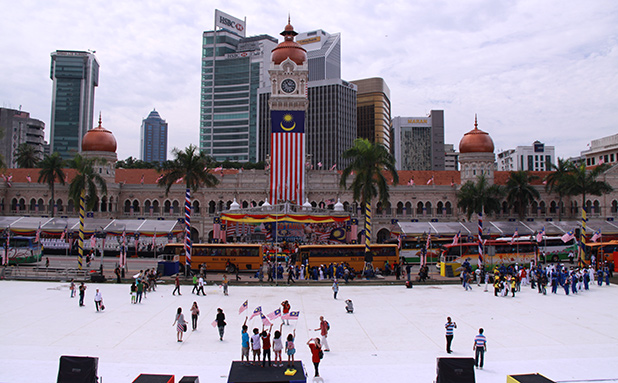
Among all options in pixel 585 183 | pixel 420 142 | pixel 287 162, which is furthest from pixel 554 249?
pixel 420 142

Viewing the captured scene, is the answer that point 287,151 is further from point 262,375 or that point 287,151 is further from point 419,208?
point 262,375

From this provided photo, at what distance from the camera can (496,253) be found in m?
39.1

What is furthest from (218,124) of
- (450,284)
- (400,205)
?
(450,284)

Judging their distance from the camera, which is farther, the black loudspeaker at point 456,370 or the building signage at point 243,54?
the building signage at point 243,54

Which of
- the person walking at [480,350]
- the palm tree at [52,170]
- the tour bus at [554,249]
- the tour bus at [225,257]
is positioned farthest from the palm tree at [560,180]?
the palm tree at [52,170]

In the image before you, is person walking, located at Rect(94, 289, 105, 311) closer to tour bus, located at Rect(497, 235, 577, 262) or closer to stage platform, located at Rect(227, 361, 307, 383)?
stage platform, located at Rect(227, 361, 307, 383)

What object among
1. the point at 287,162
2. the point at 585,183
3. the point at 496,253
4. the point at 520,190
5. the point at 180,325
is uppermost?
the point at 287,162

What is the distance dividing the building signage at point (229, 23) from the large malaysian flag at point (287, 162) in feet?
374

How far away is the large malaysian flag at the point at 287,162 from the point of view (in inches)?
2335

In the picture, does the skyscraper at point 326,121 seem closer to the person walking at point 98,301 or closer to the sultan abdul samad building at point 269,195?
the sultan abdul samad building at point 269,195

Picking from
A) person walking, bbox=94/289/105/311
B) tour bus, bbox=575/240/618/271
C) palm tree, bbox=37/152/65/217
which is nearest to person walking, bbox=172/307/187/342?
person walking, bbox=94/289/105/311

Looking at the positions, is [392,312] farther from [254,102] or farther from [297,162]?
[254,102]

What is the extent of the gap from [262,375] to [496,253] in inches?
A: 1264

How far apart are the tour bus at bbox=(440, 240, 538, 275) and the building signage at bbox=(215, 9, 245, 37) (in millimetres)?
142745
